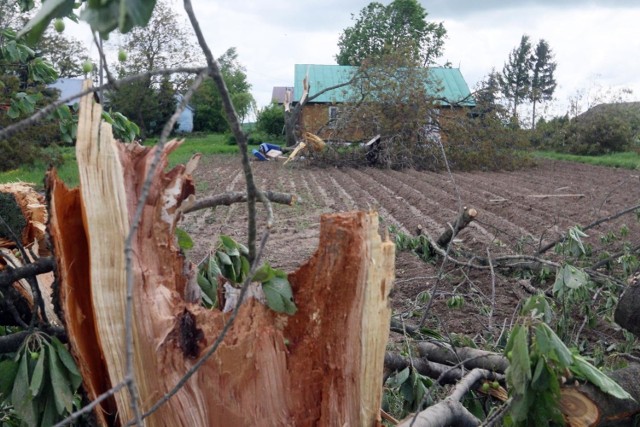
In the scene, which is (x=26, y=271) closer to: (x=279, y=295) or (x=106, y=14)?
(x=279, y=295)

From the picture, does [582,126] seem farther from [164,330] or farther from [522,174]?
[164,330]

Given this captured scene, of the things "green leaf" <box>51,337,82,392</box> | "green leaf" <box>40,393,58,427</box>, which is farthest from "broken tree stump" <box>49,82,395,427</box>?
"green leaf" <box>40,393,58,427</box>

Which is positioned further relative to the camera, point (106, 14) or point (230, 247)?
point (230, 247)

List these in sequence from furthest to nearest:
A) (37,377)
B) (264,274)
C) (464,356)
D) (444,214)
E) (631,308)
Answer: (444,214), (464,356), (631,308), (264,274), (37,377)

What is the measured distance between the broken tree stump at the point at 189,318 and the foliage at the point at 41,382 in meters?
0.06

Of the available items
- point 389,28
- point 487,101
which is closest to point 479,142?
point 487,101

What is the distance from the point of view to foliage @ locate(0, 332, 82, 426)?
5.97ft

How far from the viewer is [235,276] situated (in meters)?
2.52

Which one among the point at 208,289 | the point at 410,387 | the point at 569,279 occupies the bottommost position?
the point at 410,387

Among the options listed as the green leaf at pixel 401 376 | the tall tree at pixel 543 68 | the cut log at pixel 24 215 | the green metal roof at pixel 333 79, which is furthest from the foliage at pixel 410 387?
the tall tree at pixel 543 68

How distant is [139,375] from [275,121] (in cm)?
3898

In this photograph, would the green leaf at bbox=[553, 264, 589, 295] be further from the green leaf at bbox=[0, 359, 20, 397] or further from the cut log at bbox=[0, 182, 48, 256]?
the green leaf at bbox=[0, 359, 20, 397]

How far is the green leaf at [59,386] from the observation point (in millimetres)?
1807

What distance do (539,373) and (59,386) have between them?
Answer: 53.1 inches
